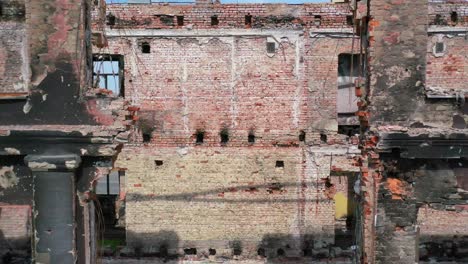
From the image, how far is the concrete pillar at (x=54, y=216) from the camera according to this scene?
16.9ft

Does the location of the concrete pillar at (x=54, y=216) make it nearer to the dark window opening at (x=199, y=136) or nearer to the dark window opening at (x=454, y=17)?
the dark window opening at (x=199, y=136)

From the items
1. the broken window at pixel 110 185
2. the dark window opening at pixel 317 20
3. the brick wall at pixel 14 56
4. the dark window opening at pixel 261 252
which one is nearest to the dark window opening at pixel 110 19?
the brick wall at pixel 14 56

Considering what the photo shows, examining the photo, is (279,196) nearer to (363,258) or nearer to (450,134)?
(363,258)

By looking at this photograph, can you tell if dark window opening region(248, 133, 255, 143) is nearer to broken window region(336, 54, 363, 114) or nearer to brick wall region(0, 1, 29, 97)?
broken window region(336, 54, 363, 114)

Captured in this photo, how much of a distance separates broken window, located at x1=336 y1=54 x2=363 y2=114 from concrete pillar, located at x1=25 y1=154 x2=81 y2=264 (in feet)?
20.6

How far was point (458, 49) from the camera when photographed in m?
9.36

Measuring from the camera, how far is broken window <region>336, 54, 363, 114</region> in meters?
9.71

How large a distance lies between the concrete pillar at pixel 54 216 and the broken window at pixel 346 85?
628cm

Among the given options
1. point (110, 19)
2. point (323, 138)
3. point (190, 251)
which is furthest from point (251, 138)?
point (110, 19)

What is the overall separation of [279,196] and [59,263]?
5258 millimetres

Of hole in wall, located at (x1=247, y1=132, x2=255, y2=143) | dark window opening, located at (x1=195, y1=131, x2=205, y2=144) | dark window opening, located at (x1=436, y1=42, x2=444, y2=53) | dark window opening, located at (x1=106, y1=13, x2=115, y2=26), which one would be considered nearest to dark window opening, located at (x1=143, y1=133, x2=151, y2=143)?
dark window opening, located at (x1=195, y1=131, x2=205, y2=144)

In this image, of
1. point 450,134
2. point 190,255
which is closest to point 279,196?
point 190,255

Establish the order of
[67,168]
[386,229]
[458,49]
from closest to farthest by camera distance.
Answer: [67,168], [386,229], [458,49]

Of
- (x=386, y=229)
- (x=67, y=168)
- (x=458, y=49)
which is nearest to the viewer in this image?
(x=67, y=168)
